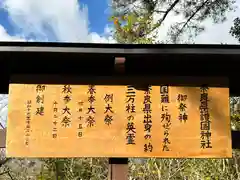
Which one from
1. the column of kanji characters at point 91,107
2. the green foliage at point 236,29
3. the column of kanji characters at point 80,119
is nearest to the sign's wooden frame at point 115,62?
the column of kanji characters at point 91,107

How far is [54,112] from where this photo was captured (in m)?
3.34

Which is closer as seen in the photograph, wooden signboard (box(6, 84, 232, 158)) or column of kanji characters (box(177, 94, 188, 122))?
wooden signboard (box(6, 84, 232, 158))

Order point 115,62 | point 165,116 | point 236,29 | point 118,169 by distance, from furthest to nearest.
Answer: point 236,29
point 165,116
point 118,169
point 115,62

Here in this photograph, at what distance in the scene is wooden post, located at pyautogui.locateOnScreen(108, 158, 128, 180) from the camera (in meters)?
3.24

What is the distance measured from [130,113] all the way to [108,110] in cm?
19

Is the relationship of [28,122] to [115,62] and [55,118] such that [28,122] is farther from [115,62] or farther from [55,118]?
[115,62]

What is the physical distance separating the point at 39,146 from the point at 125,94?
87cm

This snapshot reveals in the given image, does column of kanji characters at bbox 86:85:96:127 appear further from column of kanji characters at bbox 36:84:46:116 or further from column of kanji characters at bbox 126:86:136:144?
column of kanji characters at bbox 36:84:46:116

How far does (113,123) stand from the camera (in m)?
3.30

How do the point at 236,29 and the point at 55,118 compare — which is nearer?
the point at 55,118

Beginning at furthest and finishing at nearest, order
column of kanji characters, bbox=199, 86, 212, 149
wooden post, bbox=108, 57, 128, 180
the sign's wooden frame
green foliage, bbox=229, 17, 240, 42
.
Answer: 1. green foliage, bbox=229, 17, 240, 42
2. column of kanji characters, bbox=199, 86, 212, 149
3. wooden post, bbox=108, 57, 128, 180
4. the sign's wooden frame

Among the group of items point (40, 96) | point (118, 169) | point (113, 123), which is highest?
point (40, 96)

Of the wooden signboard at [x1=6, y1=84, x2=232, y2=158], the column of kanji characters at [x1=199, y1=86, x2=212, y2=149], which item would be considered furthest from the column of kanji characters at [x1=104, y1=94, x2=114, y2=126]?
the column of kanji characters at [x1=199, y1=86, x2=212, y2=149]

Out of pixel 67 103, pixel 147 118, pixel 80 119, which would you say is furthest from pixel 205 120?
pixel 67 103
